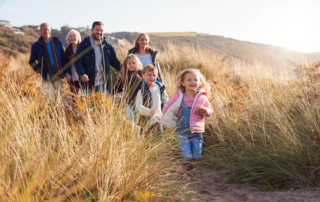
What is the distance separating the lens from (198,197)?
265 centimetres

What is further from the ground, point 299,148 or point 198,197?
point 299,148

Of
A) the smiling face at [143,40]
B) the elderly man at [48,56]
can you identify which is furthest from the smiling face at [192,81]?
the elderly man at [48,56]

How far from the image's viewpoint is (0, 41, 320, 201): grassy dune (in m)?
1.95

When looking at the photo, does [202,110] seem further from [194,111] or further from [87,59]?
[87,59]


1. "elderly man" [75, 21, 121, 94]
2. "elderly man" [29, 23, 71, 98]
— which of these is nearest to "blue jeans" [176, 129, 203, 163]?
"elderly man" [75, 21, 121, 94]

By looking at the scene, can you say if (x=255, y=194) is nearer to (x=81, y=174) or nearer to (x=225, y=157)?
(x=225, y=157)

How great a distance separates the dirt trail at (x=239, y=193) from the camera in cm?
251

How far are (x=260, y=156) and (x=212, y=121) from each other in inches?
44.0

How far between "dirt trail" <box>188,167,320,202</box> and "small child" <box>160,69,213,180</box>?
1.03 ft

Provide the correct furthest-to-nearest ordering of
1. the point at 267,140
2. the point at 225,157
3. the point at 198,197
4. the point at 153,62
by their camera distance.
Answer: the point at 153,62, the point at 225,157, the point at 267,140, the point at 198,197

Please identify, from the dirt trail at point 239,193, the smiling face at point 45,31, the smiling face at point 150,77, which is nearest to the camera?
the dirt trail at point 239,193

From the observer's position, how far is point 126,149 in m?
2.27

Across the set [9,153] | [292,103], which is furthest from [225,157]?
[9,153]

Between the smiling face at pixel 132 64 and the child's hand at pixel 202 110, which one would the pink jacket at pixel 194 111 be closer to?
the child's hand at pixel 202 110
